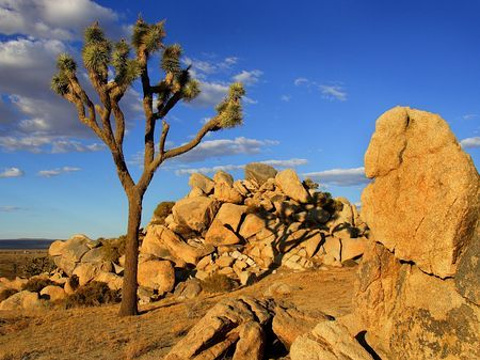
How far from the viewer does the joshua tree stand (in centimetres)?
1449

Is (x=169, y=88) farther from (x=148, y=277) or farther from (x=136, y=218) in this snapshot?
(x=148, y=277)

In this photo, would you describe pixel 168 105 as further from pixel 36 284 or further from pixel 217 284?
pixel 36 284

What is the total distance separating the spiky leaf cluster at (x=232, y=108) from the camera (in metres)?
15.1

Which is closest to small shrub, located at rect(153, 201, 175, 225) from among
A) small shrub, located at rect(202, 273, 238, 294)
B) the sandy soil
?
small shrub, located at rect(202, 273, 238, 294)

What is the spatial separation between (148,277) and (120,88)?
8.83m

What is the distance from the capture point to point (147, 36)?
15.5 metres

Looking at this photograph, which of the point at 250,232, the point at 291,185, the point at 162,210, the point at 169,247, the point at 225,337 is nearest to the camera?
the point at 225,337

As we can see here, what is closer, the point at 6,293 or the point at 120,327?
the point at 120,327

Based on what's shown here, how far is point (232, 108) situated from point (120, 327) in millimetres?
7498

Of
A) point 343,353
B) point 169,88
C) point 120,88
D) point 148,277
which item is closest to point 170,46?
point 169,88

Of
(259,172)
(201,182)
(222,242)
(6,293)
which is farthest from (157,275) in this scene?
(259,172)

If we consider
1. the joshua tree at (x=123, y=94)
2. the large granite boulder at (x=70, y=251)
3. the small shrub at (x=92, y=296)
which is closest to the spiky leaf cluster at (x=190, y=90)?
the joshua tree at (x=123, y=94)

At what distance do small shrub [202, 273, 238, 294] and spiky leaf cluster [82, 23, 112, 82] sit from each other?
9171 millimetres

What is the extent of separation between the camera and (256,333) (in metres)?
7.51
